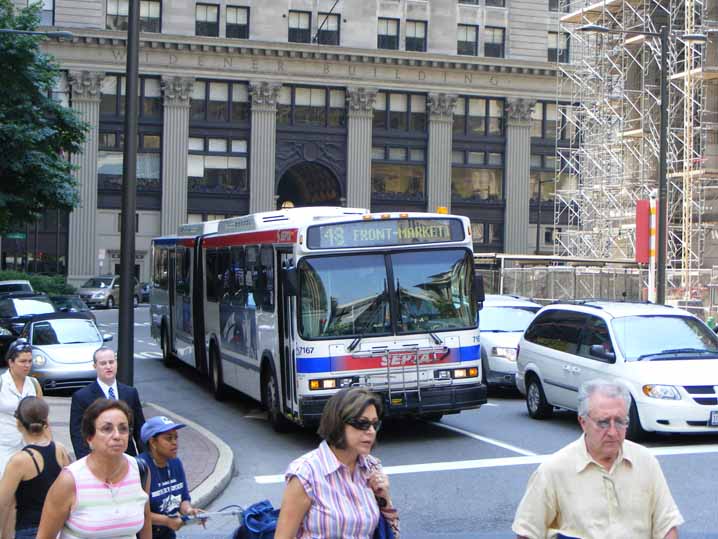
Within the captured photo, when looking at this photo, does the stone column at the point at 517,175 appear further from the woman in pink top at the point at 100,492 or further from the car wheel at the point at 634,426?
the woman in pink top at the point at 100,492

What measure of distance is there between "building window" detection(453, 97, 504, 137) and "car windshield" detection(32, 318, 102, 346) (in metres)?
44.5

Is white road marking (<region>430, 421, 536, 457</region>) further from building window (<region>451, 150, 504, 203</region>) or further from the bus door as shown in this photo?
building window (<region>451, 150, 504, 203</region>)

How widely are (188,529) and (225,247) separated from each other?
9.83 metres

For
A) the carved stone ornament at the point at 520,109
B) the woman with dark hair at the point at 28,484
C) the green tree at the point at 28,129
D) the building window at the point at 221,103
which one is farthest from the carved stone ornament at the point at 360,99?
the woman with dark hair at the point at 28,484

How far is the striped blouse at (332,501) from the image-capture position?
15.6 feet

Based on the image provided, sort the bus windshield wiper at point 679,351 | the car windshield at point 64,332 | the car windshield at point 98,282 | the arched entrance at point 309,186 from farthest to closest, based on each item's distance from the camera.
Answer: the arched entrance at point 309,186
the car windshield at point 98,282
the car windshield at point 64,332
the bus windshield wiper at point 679,351

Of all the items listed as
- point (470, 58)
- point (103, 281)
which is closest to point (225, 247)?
point (103, 281)

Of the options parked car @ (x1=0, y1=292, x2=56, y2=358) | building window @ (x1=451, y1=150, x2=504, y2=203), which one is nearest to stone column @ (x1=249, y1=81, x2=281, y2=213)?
building window @ (x1=451, y1=150, x2=504, y2=203)

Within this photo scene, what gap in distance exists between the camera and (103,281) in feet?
195

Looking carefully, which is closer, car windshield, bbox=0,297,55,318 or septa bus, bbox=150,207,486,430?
septa bus, bbox=150,207,486,430

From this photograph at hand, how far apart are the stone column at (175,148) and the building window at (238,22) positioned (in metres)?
3.58

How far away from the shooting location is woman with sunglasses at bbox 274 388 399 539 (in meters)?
4.77

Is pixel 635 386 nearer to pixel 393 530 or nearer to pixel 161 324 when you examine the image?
pixel 393 530

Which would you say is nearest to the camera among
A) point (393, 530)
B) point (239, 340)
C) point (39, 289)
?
point (393, 530)
